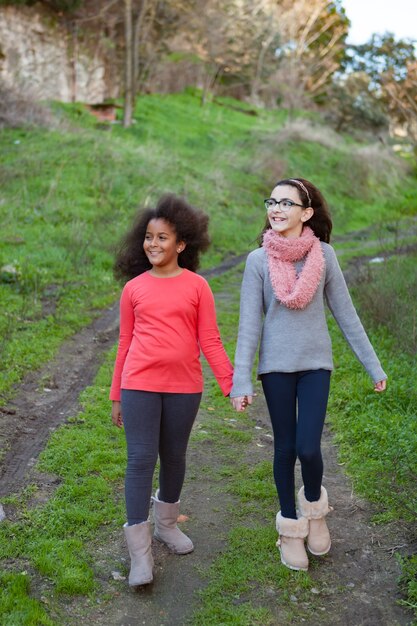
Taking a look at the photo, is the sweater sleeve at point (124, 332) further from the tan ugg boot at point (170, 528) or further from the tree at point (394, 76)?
the tree at point (394, 76)

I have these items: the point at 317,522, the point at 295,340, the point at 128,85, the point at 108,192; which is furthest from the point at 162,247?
the point at 128,85

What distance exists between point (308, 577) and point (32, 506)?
1800mm

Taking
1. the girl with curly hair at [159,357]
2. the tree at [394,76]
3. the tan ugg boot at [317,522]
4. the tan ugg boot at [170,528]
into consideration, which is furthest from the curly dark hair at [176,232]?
the tree at [394,76]

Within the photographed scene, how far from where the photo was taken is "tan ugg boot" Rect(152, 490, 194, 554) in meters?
3.95

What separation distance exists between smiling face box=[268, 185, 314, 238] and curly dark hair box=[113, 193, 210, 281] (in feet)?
1.35

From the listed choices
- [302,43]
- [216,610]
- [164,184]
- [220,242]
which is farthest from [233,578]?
[302,43]

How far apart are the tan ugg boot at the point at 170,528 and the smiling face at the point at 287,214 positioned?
64.5 inches

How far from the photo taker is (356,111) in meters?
30.8

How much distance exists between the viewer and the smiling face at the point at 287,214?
3.71 m

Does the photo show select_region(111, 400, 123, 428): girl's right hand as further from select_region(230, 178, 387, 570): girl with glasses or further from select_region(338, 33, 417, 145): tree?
select_region(338, 33, 417, 145): tree

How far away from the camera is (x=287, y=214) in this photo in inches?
146

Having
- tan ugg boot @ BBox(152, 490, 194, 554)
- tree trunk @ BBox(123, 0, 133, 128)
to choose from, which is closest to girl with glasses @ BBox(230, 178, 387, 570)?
tan ugg boot @ BBox(152, 490, 194, 554)

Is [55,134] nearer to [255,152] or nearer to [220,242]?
[220,242]

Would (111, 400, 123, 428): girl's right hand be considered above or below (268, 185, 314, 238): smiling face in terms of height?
below
